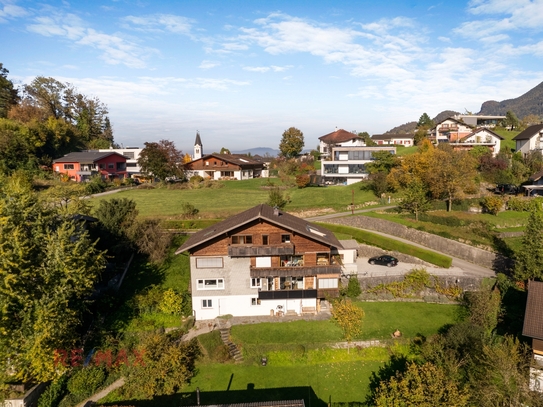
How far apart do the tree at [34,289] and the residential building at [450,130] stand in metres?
78.7

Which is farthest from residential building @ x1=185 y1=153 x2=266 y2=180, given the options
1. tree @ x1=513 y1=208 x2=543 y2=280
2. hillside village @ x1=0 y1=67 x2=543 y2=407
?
tree @ x1=513 y1=208 x2=543 y2=280

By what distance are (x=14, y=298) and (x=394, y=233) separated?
37384 millimetres

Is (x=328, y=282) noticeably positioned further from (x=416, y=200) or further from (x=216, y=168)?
(x=216, y=168)

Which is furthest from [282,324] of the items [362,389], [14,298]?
[14,298]

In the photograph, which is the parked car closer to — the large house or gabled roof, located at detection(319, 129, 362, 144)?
gabled roof, located at detection(319, 129, 362, 144)

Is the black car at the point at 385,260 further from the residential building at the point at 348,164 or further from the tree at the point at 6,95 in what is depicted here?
the tree at the point at 6,95

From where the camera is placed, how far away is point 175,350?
80.2 ft

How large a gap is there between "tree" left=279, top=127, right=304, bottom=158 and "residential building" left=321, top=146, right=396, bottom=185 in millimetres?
23498

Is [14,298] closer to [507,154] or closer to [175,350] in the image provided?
[175,350]

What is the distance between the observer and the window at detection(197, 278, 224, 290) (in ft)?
101

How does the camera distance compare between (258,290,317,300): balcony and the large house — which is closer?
the large house

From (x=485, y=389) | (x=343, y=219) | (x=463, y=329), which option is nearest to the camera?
(x=485, y=389)

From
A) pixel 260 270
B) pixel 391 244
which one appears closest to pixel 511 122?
pixel 391 244

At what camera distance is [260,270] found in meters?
30.5
